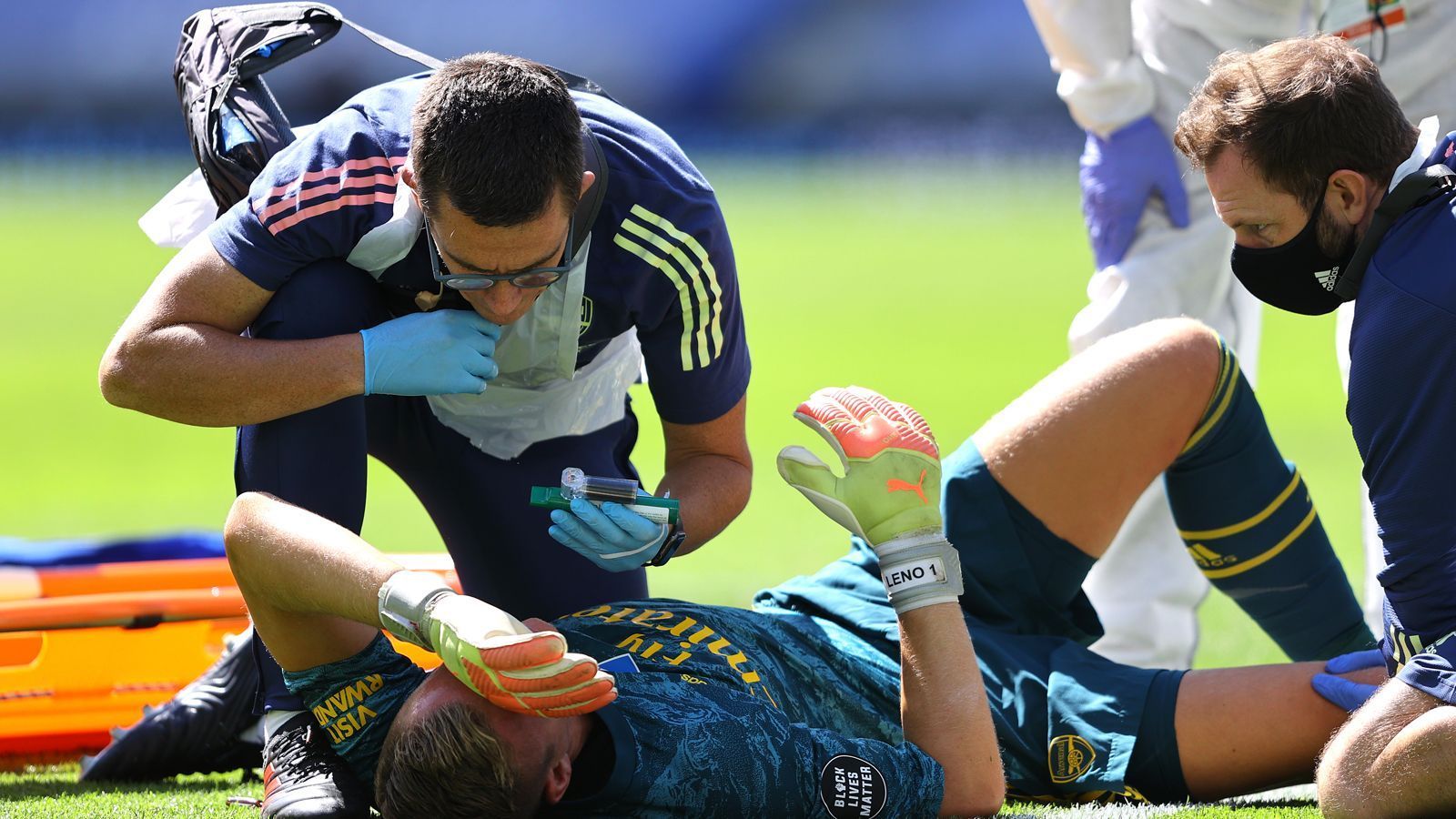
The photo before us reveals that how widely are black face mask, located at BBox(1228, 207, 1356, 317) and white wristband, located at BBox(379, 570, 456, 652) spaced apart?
1409 mm

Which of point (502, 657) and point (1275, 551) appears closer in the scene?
point (502, 657)

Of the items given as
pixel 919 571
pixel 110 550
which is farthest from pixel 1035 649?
pixel 110 550

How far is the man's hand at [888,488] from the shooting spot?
2615 mm

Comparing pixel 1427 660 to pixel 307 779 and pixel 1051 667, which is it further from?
pixel 307 779

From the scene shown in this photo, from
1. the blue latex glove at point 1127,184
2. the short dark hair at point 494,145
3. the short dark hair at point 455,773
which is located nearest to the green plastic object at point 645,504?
the short dark hair at point 494,145

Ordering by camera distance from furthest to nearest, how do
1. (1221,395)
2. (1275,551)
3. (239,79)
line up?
(239,79) → (1275,551) → (1221,395)

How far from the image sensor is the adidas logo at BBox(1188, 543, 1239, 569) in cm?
302

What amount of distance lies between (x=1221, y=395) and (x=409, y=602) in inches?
60.9

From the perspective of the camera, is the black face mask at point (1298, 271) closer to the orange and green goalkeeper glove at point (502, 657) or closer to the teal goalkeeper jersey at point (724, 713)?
the teal goalkeeper jersey at point (724, 713)

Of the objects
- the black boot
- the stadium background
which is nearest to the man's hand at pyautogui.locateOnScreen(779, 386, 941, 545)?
the black boot

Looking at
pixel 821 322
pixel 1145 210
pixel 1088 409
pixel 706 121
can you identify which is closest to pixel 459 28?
pixel 706 121

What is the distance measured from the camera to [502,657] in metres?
2.00

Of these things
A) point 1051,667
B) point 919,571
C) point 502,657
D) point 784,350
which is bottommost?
point 784,350

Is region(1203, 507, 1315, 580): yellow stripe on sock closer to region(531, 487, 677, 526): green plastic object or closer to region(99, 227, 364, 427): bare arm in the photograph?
region(531, 487, 677, 526): green plastic object
